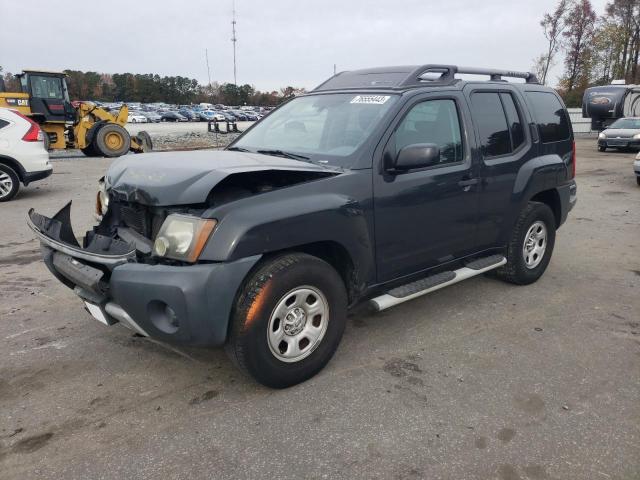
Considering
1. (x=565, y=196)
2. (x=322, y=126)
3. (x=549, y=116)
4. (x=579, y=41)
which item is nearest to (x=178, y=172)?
(x=322, y=126)

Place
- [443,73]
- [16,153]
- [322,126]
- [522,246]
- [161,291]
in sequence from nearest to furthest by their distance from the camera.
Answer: [161,291], [322,126], [443,73], [522,246], [16,153]

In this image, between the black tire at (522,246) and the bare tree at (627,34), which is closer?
the black tire at (522,246)

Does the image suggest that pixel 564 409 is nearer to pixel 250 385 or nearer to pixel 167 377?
pixel 250 385

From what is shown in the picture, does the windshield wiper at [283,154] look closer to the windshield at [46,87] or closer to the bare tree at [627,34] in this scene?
the windshield at [46,87]

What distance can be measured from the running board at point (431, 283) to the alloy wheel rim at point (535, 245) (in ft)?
1.41

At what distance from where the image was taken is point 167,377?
333 centimetres

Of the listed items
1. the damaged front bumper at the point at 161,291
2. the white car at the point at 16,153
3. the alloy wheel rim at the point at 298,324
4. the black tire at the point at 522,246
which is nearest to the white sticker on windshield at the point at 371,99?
the alloy wheel rim at the point at 298,324

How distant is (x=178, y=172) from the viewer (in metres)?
2.99

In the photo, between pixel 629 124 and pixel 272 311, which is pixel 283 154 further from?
pixel 629 124

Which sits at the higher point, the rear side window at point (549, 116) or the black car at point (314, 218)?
the rear side window at point (549, 116)

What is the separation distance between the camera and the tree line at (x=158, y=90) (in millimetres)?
96562

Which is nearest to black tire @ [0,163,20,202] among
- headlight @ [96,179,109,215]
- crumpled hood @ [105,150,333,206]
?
headlight @ [96,179,109,215]

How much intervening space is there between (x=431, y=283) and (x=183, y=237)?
1.95 meters

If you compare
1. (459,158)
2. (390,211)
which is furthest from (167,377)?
(459,158)
